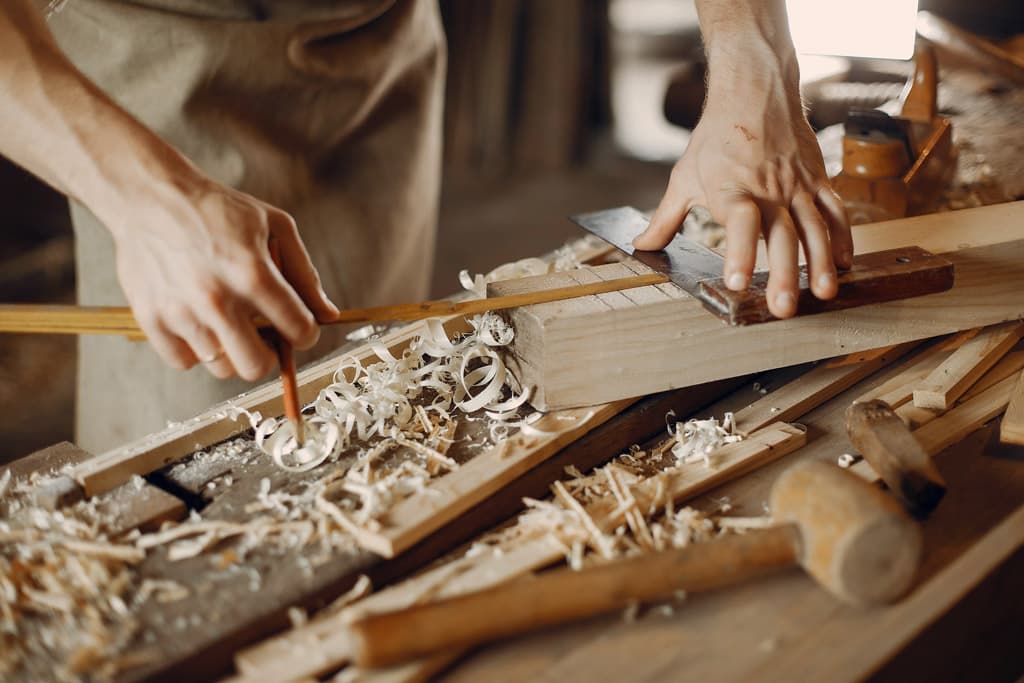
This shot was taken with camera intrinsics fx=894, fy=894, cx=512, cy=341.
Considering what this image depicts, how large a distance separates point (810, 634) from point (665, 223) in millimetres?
685

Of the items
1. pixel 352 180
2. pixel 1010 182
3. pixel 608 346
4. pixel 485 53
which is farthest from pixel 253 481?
pixel 485 53

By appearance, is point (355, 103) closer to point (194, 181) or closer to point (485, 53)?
point (194, 181)

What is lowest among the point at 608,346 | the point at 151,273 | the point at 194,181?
the point at 608,346

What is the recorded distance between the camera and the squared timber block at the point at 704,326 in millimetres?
1242

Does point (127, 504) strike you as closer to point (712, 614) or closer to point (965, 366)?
point (712, 614)

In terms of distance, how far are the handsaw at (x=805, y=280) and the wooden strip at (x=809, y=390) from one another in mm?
154

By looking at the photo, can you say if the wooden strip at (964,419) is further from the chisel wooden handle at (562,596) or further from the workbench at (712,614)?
the chisel wooden handle at (562,596)

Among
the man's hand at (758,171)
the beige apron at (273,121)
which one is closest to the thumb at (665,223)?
the man's hand at (758,171)

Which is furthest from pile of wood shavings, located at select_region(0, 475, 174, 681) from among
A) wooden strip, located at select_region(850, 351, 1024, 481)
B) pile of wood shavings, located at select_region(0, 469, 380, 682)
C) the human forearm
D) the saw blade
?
the human forearm

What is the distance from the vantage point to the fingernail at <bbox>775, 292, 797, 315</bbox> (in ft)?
3.95

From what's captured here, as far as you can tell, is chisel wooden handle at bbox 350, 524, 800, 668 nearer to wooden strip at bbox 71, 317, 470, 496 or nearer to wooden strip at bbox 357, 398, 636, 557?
wooden strip at bbox 357, 398, 636, 557

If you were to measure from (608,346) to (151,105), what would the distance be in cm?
118

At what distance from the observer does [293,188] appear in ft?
6.83

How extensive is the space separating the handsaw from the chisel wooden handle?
13.5 inches
